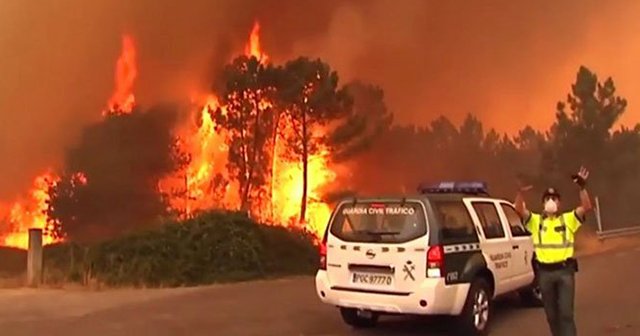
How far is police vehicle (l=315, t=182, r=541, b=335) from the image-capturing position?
9039 mm

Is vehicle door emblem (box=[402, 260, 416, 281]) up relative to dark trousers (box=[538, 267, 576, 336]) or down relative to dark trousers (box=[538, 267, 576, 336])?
up

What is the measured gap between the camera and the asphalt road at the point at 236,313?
10062 mm

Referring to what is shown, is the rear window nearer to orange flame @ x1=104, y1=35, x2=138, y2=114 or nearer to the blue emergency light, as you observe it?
the blue emergency light

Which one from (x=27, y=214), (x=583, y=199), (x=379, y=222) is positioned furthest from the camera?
(x=27, y=214)

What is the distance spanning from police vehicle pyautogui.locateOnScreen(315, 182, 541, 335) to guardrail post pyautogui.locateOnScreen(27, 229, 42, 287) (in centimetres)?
698

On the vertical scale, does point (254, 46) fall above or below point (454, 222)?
above

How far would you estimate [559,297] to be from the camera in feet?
27.6

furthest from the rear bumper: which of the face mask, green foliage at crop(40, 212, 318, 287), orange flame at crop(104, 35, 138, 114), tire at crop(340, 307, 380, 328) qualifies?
orange flame at crop(104, 35, 138, 114)

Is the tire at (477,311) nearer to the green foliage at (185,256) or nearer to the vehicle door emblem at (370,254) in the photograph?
the vehicle door emblem at (370,254)

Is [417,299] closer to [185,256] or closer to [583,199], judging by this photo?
[583,199]

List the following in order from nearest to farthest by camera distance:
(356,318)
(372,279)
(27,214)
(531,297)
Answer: (372,279)
(356,318)
(531,297)
(27,214)

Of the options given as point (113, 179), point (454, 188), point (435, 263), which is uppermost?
point (113, 179)

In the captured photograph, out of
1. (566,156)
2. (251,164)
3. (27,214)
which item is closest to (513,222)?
(251,164)

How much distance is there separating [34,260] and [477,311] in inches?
346
